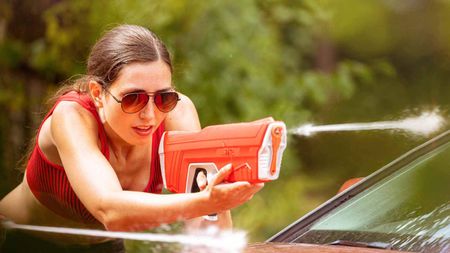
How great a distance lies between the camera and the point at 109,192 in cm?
116

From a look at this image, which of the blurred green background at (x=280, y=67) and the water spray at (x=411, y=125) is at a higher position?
the blurred green background at (x=280, y=67)

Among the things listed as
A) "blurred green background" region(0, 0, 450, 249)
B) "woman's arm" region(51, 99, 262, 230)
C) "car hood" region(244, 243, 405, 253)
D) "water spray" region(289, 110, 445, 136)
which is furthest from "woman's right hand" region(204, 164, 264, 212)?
"water spray" region(289, 110, 445, 136)

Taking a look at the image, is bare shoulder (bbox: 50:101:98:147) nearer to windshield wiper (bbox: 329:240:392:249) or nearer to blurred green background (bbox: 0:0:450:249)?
blurred green background (bbox: 0:0:450:249)

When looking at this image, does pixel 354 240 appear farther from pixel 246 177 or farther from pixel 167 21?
pixel 167 21

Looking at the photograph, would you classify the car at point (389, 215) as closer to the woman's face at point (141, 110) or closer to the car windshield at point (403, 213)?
the car windshield at point (403, 213)

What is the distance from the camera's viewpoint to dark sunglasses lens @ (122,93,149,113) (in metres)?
1.19

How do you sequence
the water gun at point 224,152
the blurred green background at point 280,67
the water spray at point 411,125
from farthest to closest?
the blurred green background at point 280,67 < the water spray at point 411,125 < the water gun at point 224,152

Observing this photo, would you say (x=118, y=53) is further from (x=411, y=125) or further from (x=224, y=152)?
(x=411, y=125)

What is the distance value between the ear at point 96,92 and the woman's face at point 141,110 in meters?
0.01

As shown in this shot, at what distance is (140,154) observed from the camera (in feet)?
4.32

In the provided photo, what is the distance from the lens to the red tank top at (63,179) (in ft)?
4.11

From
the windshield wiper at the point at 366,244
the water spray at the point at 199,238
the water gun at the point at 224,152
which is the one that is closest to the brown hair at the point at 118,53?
the water gun at the point at 224,152

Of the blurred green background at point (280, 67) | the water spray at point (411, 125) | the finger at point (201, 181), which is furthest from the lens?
the blurred green background at point (280, 67)

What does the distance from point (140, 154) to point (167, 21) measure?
0.70m
